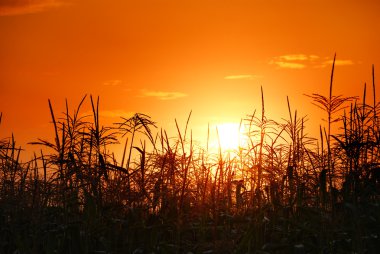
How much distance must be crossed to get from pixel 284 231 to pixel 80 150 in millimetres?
3574

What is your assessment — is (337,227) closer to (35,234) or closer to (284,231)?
(284,231)

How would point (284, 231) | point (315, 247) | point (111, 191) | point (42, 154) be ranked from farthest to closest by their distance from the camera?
point (42, 154)
point (111, 191)
point (284, 231)
point (315, 247)

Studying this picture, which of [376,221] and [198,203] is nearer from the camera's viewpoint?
[376,221]

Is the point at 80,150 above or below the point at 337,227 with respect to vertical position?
above

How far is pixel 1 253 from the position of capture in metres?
8.65

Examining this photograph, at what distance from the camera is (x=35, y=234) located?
8.20m

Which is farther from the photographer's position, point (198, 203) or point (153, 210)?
point (198, 203)

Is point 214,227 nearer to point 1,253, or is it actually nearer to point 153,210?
point 153,210

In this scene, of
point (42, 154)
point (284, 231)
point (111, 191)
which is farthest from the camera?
point (42, 154)

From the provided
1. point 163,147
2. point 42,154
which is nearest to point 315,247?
point 163,147

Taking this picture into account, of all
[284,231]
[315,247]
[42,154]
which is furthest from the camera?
[42,154]

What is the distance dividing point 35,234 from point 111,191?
1.26 meters

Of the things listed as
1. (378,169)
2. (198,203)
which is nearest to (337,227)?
(378,169)

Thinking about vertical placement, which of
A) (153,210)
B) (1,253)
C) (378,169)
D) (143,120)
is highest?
(143,120)
